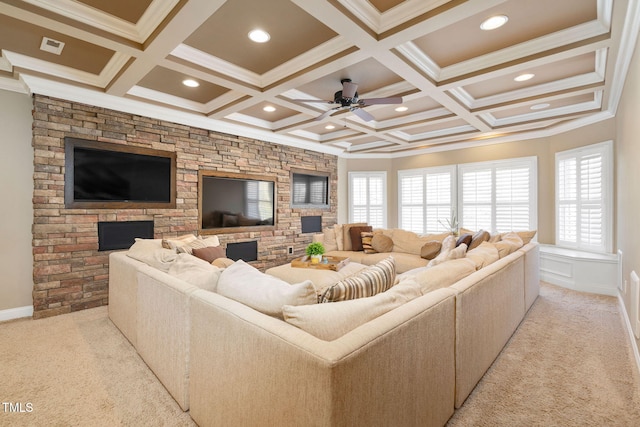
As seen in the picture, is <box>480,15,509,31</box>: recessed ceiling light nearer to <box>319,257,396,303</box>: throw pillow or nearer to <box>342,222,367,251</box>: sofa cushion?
<box>319,257,396,303</box>: throw pillow

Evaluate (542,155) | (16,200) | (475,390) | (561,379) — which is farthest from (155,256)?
(542,155)

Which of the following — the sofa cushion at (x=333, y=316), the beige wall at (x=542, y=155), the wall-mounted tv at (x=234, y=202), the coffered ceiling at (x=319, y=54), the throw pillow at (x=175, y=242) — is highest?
the coffered ceiling at (x=319, y=54)

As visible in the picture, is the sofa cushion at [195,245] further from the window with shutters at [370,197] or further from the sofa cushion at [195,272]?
the window with shutters at [370,197]

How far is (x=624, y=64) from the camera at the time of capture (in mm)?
2928

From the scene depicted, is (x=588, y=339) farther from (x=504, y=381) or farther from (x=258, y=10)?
(x=258, y=10)

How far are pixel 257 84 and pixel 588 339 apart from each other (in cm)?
429

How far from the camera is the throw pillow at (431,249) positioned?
4734 millimetres

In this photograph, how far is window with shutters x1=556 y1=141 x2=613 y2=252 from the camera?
14.5 feet

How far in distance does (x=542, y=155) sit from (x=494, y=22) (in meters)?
3.97

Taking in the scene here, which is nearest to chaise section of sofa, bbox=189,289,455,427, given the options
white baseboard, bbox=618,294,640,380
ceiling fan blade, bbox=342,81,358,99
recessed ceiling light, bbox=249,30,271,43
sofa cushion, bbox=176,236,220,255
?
white baseboard, bbox=618,294,640,380

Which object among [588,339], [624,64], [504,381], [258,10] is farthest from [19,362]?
[624,64]

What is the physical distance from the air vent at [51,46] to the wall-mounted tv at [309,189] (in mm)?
3935

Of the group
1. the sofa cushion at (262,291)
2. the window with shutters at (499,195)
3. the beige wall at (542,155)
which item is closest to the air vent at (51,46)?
the sofa cushion at (262,291)

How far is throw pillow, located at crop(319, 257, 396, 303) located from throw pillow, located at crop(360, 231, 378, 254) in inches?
141
